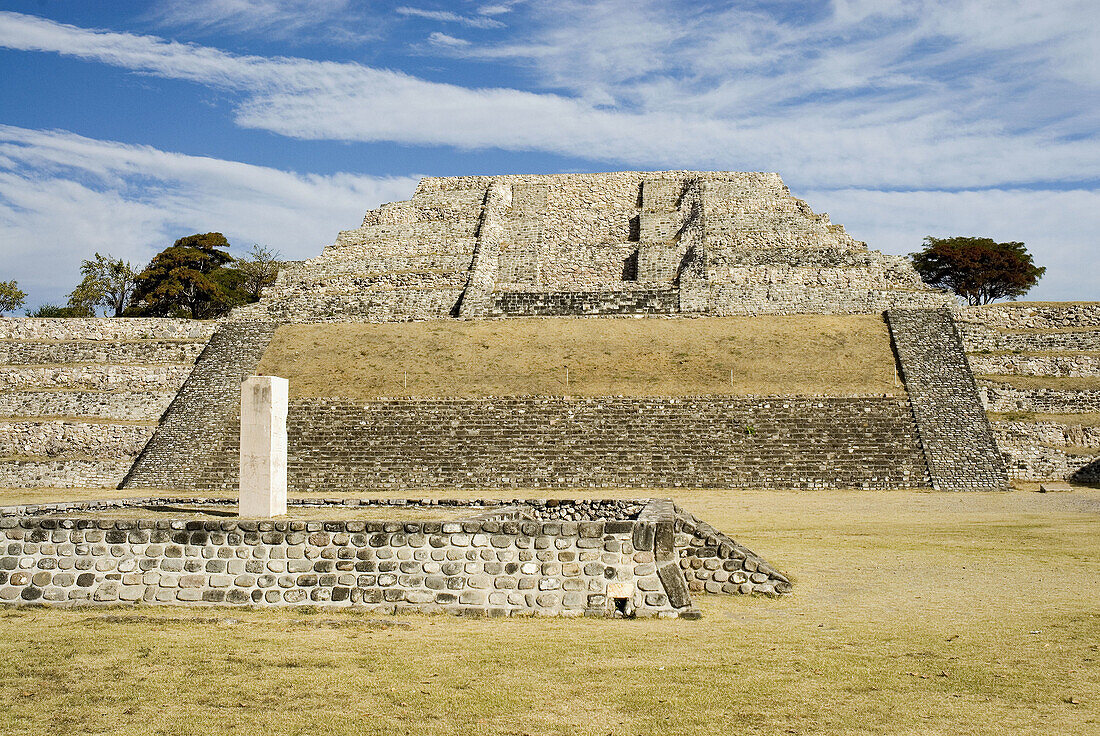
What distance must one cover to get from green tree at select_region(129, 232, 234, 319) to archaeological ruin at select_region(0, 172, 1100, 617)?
11044 mm

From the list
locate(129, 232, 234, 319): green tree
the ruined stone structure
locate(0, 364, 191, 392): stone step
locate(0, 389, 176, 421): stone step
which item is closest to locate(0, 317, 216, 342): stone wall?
Result: locate(0, 364, 191, 392): stone step

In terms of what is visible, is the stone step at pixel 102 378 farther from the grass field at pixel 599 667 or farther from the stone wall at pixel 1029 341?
the stone wall at pixel 1029 341

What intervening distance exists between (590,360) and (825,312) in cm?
931

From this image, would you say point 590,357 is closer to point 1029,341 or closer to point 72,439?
point 1029,341

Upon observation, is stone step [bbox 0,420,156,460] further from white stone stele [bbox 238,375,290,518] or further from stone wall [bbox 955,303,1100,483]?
stone wall [bbox 955,303,1100,483]

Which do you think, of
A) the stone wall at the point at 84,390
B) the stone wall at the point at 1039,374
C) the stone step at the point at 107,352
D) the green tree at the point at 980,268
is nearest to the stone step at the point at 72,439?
the stone wall at the point at 84,390

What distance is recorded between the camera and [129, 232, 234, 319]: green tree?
48.3 meters

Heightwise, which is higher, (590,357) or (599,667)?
(590,357)

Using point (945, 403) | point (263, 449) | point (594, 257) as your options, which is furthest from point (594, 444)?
point (594, 257)

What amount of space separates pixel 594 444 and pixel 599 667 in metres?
17.9

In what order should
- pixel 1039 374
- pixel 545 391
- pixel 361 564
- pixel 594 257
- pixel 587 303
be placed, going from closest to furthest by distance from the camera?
1. pixel 361 564
2. pixel 545 391
3. pixel 1039 374
4. pixel 587 303
5. pixel 594 257

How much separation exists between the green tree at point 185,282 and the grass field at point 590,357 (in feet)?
56.8

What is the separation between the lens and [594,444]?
81.3 feet

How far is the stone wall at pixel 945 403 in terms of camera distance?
22.9 metres
